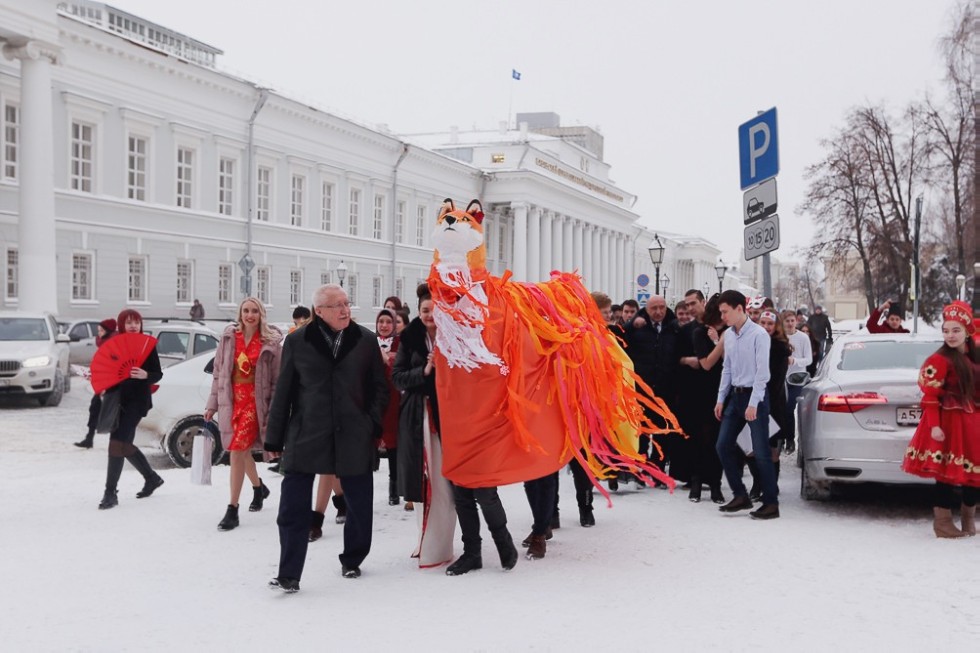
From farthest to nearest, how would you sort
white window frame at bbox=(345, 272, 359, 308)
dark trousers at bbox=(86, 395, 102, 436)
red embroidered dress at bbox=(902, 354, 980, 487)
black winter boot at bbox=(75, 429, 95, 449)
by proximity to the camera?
white window frame at bbox=(345, 272, 359, 308) < black winter boot at bbox=(75, 429, 95, 449) < dark trousers at bbox=(86, 395, 102, 436) < red embroidered dress at bbox=(902, 354, 980, 487)

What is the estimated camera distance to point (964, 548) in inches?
271

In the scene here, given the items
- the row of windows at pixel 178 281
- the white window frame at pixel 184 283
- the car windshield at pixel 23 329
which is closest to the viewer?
the car windshield at pixel 23 329

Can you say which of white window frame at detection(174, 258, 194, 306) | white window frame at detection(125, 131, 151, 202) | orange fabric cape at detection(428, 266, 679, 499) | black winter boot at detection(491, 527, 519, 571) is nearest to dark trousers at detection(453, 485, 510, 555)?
black winter boot at detection(491, 527, 519, 571)

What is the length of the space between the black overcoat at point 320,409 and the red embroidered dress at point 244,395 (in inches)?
67.6

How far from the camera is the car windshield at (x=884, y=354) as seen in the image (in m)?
8.64

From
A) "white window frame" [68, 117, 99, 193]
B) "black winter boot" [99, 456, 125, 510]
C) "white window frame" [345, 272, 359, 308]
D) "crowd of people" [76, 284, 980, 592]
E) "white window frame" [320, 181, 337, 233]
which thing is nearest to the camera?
"crowd of people" [76, 284, 980, 592]

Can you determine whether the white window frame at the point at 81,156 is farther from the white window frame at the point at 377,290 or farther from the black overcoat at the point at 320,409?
the black overcoat at the point at 320,409

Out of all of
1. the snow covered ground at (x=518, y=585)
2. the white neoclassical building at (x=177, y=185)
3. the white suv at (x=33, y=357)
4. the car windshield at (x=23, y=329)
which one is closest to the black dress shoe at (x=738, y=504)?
the snow covered ground at (x=518, y=585)

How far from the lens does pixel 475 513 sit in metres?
6.33

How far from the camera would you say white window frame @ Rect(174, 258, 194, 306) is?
109ft

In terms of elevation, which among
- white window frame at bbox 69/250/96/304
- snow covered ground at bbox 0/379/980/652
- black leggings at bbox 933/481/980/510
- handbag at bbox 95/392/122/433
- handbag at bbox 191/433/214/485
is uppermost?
white window frame at bbox 69/250/96/304

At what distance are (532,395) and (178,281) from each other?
2905 centimetres

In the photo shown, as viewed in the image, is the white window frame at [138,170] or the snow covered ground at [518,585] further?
the white window frame at [138,170]

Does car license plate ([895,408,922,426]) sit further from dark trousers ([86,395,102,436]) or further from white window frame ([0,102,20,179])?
white window frame ([0,102,20,179])
